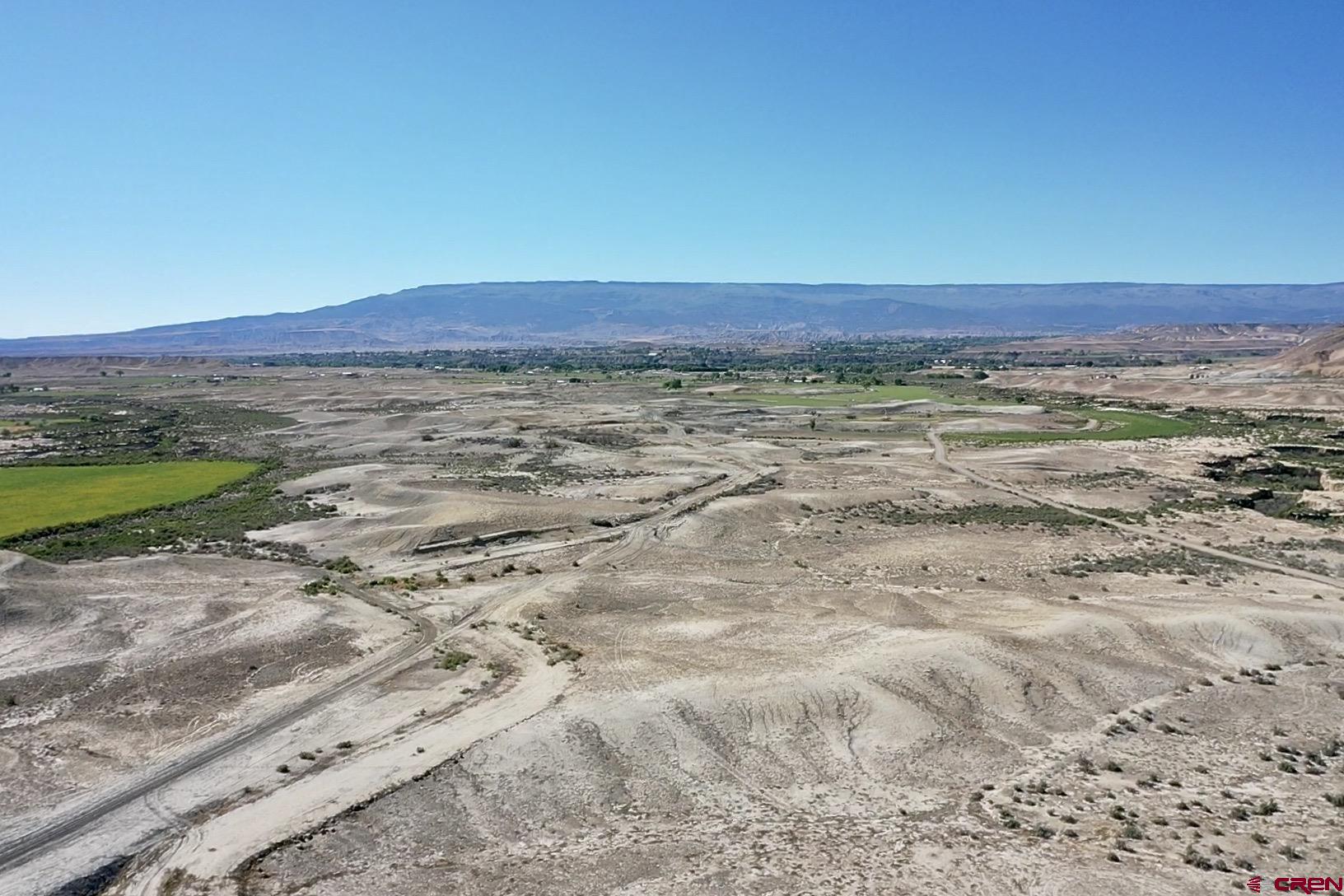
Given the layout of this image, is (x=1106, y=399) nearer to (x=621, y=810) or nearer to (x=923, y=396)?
(x=923, y=396)

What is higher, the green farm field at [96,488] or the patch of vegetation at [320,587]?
the green farm field at [96,488]

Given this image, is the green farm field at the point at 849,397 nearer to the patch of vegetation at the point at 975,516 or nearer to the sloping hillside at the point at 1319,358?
the sloping hillside at the point at 1319,358

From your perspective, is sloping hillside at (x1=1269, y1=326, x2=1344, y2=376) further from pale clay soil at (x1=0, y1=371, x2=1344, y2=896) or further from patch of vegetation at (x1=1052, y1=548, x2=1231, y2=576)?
patch of vegetation at (x1=1052, y1=548, x2=1231, y2=576)

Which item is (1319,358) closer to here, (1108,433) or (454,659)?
(1108,433)

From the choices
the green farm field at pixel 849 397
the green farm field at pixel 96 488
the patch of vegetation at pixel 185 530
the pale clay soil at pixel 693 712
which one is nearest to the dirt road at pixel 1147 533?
the pale clay soil at pixel 693 712

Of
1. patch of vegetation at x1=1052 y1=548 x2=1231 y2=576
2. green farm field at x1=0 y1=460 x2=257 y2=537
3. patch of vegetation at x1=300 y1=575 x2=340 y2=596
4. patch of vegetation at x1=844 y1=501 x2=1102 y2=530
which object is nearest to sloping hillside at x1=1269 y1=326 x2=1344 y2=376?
patch of vegetation at x1=844 y1=501 x2=1102 y2=530

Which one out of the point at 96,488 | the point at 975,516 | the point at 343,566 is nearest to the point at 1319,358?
the point at 975,516

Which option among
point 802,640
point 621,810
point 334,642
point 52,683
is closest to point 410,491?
point 334,642

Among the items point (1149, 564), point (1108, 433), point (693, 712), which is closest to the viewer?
point (693, 712)
